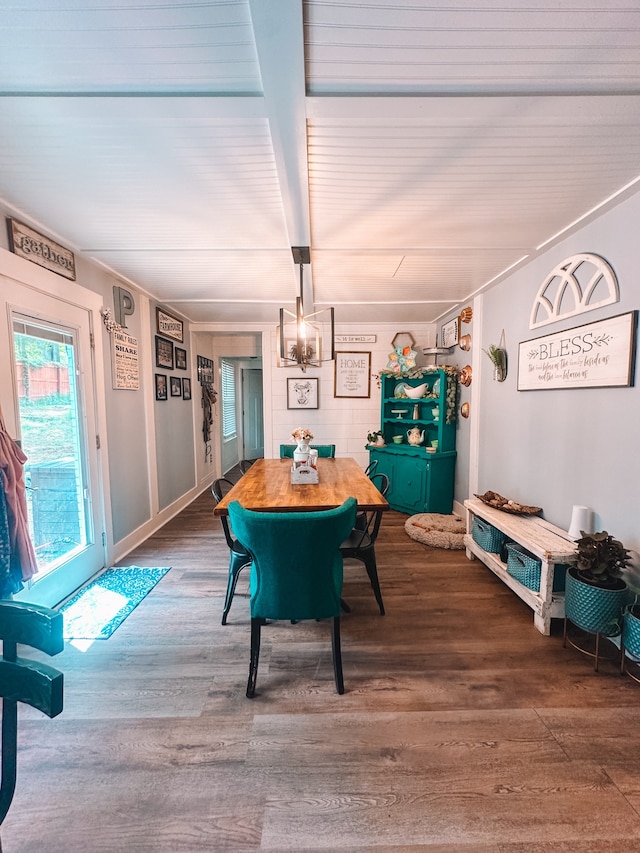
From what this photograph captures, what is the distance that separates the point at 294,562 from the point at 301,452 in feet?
3.82

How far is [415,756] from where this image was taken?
1301 millimetres

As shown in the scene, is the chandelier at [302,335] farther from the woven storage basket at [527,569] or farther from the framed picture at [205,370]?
the framed picture at [205,370]

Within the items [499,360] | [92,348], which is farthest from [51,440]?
[499,360]

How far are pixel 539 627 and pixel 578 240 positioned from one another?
239 centimetres

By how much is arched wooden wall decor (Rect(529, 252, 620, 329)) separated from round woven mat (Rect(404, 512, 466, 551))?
1.93m

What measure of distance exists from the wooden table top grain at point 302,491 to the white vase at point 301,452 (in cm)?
19

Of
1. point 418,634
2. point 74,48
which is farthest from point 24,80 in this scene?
point 418,634

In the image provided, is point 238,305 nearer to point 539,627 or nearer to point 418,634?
point 418,634

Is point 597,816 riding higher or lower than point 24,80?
lower

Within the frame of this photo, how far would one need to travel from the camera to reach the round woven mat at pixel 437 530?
307 centimetres

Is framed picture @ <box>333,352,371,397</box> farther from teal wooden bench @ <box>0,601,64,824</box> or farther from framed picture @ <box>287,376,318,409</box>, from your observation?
teal wooden bench @ <box>0,601,64,824</box>

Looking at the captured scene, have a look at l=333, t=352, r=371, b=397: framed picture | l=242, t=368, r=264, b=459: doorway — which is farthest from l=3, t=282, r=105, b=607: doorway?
l=242, t=368, r=264, b=459: doorway

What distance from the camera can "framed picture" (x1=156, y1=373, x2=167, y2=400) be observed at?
3.60 metres

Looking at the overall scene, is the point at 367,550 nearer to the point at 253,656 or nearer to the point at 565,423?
the point at 253,656
